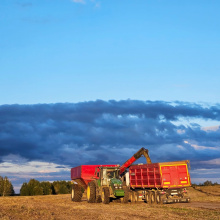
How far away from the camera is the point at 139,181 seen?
32.8 metres

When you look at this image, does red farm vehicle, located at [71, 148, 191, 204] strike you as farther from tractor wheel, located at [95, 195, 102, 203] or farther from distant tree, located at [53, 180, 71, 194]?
distant tree, located at [53, 180, 71, 194]

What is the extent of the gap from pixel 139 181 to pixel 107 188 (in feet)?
12.5

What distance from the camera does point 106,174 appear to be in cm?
3216

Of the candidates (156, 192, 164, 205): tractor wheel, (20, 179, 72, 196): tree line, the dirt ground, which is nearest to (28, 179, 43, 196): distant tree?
(20, 179, 72, 196): tree line

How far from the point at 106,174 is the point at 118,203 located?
9.03 feet

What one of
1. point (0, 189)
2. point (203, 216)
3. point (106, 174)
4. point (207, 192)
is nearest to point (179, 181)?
point (106, 174)

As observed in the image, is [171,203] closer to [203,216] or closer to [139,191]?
[139,191]

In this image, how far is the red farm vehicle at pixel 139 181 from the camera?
3003cm

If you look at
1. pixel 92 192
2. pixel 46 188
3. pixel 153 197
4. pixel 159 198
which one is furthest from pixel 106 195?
pixel 46 188

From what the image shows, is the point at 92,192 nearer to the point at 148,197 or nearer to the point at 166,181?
the point at 148,197

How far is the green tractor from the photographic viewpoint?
3014 cm

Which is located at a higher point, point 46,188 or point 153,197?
point 46,188

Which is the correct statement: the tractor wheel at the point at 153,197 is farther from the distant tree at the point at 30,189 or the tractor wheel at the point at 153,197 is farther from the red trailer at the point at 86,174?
the distant tree at the point at 30,189

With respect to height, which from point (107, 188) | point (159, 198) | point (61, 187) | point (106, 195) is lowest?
point (159, 198)
